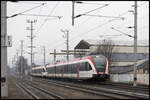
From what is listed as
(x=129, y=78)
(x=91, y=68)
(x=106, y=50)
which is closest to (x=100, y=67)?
(x=91, y=68)

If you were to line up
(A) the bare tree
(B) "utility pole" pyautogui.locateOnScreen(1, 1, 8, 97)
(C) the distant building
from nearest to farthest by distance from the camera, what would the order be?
1. (B) "utility pole" pyautogui.locateOnScreen(1, 1, 8, 97)
2. (A) the bare tree
3. (C) the distant building

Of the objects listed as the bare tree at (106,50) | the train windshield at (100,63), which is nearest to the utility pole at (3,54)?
the train windshield at (100,63)

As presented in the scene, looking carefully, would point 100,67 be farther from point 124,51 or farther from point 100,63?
point 124,51

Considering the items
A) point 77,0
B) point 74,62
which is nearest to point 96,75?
point 74,62

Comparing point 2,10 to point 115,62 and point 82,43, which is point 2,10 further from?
point 82,43

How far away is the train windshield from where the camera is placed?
28.7 m

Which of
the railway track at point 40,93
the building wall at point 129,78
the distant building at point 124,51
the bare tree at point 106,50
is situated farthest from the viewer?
the distant building at point 124,51

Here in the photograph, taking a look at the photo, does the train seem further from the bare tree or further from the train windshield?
the bare tree

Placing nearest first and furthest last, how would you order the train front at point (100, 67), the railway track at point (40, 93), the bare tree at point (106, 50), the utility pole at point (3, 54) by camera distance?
1. the utility pole at point (3, 54)
2. the railway track at point (40, 93)
3. the train front at point (100, 67)
4. the bare tree at point (106, 50)

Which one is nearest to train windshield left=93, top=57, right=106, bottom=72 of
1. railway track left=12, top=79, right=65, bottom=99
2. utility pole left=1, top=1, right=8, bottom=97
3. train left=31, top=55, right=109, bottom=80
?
train left=31, top=55, right=109, bottom=80

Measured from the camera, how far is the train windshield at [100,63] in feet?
94.0

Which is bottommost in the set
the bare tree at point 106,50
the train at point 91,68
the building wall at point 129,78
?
the building wall at point 129,78

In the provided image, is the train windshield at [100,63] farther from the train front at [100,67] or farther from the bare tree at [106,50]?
the bare tree at [106,50]

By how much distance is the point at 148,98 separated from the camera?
1558 centimetres
